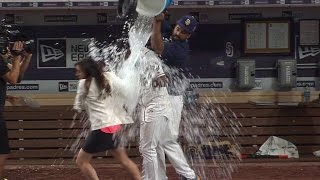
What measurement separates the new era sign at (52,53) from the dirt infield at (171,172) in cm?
151

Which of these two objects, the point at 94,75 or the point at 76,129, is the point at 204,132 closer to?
the point at 76,129

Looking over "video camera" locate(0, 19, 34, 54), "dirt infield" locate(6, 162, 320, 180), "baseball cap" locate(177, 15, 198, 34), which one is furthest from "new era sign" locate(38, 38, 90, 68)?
"baseball cap" locate(177, 15, 198, 34)

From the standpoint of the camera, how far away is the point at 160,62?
319 inches

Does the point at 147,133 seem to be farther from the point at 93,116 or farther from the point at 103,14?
the point at 103,14

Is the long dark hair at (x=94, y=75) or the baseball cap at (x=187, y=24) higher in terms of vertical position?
the baseball cap at (x=187, y=24)

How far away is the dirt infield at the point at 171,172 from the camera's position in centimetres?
1031

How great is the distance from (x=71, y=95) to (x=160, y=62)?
131 inches

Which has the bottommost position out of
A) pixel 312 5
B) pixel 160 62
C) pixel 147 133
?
pixel 147 133

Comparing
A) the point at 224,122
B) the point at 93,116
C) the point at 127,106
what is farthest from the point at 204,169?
the point at 93,116

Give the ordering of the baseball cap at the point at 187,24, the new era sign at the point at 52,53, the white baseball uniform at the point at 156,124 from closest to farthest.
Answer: the white baseball uniform at the point at 156,124 → the baseball cap at the point at 187,24 → the new era sign at the point at 52,53

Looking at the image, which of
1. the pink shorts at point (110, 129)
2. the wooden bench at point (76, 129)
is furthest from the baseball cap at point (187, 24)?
the wooden bench at point (76, 129)

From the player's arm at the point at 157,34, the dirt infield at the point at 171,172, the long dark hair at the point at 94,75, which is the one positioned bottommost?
the dirt infield at the point at 171,172

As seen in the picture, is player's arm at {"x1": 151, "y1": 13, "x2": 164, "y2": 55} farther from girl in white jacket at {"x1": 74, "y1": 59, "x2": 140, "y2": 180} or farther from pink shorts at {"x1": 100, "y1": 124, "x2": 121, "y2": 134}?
pink shorts at {"x1": 100, "y1": 124, "x2": 121, "y2": 134}

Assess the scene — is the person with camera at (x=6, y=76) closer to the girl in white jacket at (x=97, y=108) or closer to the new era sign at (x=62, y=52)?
the girl in white jacket at (x=97, y=108)
